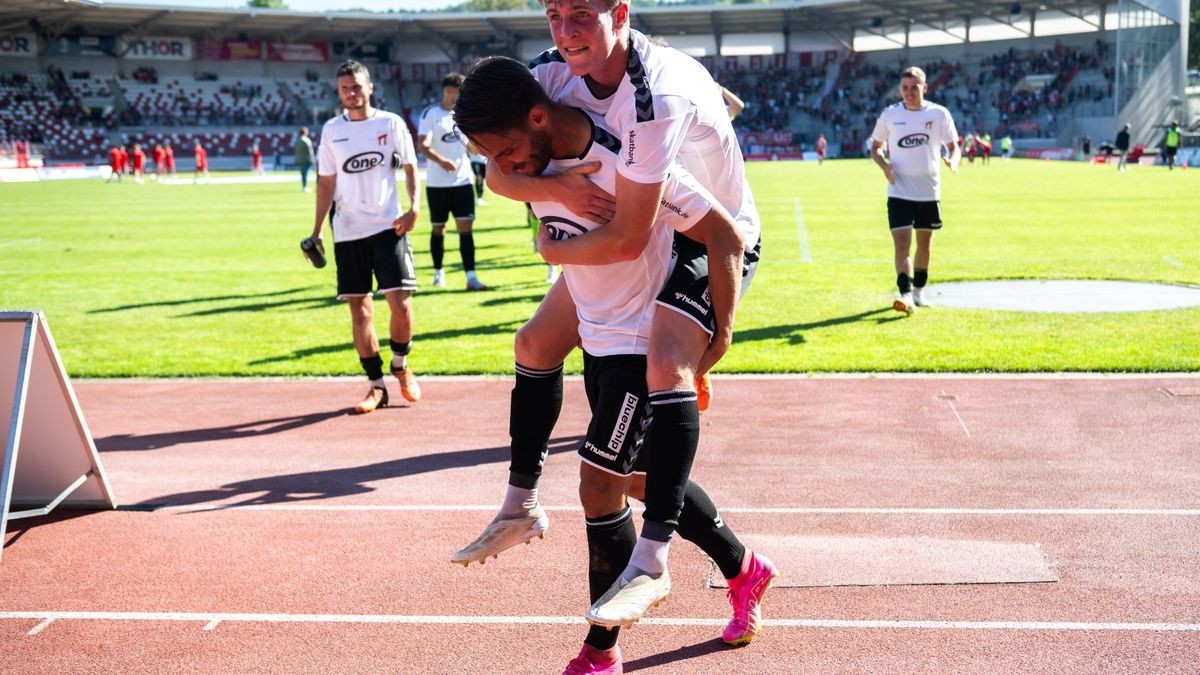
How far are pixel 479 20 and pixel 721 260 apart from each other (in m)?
75.5

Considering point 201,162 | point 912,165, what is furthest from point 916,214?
point 201,162

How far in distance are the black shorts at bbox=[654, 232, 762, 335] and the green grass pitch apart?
5656 mm

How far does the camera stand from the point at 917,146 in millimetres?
11680

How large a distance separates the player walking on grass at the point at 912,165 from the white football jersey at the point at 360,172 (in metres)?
5.64

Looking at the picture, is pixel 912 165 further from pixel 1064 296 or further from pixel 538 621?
pixel 538 621

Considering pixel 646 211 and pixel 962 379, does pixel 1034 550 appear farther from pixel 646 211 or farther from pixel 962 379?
pixel 962 379

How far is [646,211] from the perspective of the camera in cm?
338

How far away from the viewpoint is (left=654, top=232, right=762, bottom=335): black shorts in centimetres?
362

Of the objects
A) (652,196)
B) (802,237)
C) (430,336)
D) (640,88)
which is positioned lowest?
(802,237)

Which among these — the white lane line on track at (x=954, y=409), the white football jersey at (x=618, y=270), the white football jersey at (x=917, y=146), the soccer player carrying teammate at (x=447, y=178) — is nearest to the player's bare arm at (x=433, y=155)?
the soccer player carrying teammate at (x=447, y=178)

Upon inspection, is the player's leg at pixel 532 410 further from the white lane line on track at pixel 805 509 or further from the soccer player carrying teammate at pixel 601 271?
the white lane line on track at pixel 805 509

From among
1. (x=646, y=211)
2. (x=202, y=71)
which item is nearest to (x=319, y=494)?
(x=646, y=211)

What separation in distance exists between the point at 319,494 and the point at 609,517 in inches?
122

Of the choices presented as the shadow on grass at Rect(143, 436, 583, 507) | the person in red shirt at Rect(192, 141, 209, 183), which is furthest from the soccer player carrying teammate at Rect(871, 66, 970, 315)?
the person in red shirt at Rect(192, 141, 209, 183)
